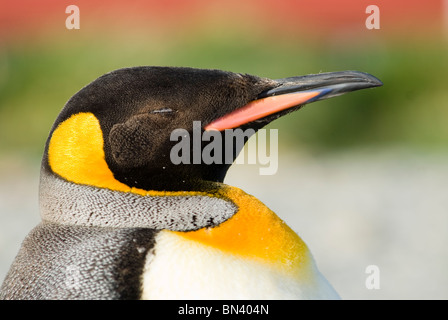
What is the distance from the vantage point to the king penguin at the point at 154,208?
1.51 m

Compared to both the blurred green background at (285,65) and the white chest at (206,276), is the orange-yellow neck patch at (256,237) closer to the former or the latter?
the white chest at (206,276)

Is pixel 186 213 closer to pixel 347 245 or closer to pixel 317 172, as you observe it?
pixel 347 245

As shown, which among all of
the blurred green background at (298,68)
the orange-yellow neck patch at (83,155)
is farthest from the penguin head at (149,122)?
the blurred green background at (298,68)

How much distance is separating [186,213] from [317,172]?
7.13m

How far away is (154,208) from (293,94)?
50cm

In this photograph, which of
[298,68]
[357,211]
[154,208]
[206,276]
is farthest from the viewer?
[298,68]

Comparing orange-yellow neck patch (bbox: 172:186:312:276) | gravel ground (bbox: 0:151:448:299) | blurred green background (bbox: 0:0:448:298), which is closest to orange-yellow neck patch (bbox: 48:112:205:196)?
orange-yellow neck patch (bbox: 172:186:312:276)

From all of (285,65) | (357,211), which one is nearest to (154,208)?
(357,211)

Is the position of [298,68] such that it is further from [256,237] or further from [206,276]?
[206,276]

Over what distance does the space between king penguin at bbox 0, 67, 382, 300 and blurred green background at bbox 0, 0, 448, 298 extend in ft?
17.8

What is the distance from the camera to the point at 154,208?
1644 millimetres

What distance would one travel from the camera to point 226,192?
176cm
